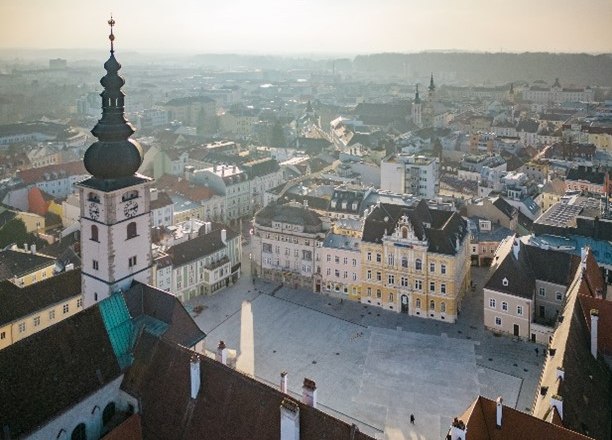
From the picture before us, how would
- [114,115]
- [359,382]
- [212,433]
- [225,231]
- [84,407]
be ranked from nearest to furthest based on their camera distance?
[212,433] < [84,407] < [114,115] < [359,382] < [225,231]

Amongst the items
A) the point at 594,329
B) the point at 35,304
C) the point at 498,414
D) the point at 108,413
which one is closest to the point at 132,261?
the point at 108,413

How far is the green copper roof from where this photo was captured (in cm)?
3300

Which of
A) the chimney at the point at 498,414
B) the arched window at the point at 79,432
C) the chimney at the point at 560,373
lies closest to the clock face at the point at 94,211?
the arched window at the point at 79,432

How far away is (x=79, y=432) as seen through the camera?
99.7ft

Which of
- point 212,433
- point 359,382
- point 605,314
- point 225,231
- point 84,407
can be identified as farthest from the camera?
point 225,231

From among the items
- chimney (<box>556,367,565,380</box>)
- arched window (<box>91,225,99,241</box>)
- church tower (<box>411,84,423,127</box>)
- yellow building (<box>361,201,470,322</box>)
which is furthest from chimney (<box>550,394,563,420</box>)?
church tower (<box>411,84,423,127</box>)

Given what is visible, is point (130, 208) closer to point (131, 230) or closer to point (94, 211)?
point (131, 230)

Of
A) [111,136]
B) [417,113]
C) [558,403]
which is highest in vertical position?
[417,113]

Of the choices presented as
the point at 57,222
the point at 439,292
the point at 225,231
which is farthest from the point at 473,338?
the point at 57,222

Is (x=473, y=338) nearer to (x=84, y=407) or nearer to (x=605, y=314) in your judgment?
(x=605, y=314)

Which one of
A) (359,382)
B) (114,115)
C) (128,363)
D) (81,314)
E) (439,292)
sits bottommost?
(359,382)

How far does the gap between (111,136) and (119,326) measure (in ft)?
35.7

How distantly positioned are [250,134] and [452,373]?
148443 millimetres

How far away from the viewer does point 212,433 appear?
27.3m
